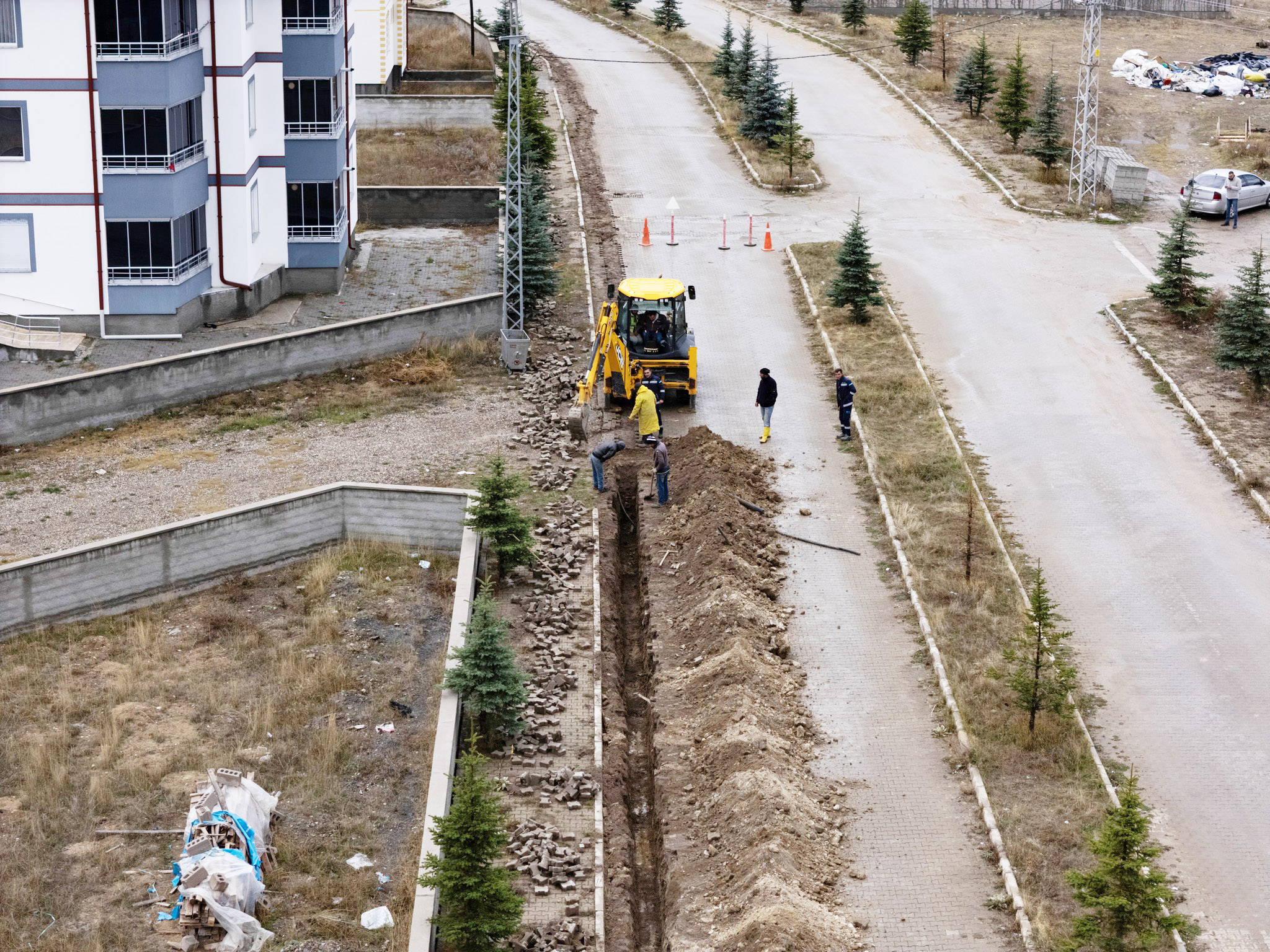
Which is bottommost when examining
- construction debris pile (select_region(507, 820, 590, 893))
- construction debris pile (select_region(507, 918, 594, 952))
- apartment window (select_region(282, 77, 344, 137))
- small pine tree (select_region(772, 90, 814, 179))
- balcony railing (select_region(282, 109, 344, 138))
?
construction debris pile (select_region(507, 918, 594, 952))

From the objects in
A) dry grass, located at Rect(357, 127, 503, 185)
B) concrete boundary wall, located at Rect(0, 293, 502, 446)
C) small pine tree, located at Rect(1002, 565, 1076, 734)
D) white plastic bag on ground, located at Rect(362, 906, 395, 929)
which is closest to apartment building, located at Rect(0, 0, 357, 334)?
concrete boundary wall, located at Rect(0, 293, 502, 446)

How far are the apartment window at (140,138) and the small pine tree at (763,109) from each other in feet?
67.5

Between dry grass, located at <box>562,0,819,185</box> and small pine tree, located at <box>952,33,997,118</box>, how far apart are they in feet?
23.4

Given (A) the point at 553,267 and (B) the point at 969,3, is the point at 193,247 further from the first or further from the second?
(B) the point at 969,3

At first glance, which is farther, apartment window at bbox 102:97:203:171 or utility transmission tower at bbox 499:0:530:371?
apartment window at bbox 102:97:203:171

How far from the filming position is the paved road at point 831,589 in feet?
54.7

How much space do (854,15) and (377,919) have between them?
54.6 metres

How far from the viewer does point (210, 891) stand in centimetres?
1652

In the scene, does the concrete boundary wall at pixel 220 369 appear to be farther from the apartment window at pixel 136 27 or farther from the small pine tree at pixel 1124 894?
the small pine tree at pixel 1124 894

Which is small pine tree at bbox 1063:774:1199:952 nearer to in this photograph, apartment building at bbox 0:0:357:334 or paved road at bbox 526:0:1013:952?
paved road at bbox 526:0:1013:952

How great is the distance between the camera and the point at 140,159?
32.0 meters

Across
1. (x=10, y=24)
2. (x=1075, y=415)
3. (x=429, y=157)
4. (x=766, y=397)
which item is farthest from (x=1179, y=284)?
(x=10, y=24)

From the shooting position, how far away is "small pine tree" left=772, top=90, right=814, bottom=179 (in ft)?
149

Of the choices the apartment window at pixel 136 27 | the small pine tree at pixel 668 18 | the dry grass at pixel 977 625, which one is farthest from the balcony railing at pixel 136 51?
the small pine tree at pixel 668 18
